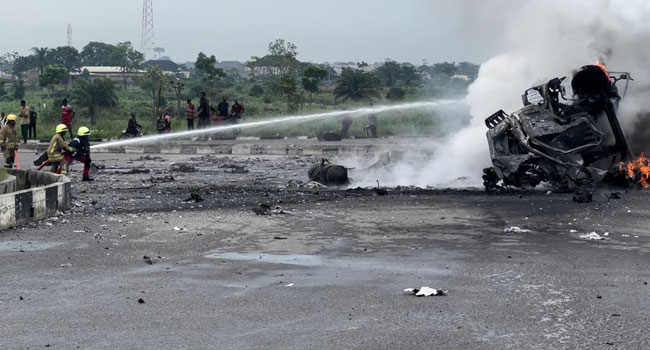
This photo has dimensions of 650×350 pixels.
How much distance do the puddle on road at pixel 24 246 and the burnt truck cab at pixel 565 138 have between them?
29.5 ft

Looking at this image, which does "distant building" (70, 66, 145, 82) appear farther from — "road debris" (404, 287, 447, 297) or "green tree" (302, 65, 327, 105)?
"road debris" (404, 287, 447, 297)

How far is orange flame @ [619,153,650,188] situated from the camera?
18375 millimetres

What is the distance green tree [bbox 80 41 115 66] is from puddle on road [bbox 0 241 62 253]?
15625 centimetres

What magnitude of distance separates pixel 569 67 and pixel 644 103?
164cm

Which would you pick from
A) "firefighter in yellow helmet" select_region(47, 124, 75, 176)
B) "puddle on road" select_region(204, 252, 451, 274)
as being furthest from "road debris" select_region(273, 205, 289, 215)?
"firefighter in yellow helmet" select_region(47, 124, 75, 176)

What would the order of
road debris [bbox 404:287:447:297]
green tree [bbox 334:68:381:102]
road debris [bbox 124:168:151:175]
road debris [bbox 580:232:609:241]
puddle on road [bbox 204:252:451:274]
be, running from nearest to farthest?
road debris [bbox 404:287:447:297], puddle on road [bbox 204:252:451:274], road debris [bbox 580:232:609:241], road debris [bbox 124:168:151:175], green tree [bbox 334:68:381:102]

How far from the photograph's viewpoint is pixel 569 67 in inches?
805

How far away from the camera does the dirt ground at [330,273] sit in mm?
7469

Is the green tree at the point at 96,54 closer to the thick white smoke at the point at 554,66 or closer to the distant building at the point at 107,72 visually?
the distant building at the point at 107,72

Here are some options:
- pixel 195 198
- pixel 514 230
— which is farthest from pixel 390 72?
pixel 514 230

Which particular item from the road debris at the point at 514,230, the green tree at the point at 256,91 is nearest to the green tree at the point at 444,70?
the green tree at the point at 256,91

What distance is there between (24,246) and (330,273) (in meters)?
3.94

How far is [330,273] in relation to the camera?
33.4 ft

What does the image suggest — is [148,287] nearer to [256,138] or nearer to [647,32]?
[647,32]
